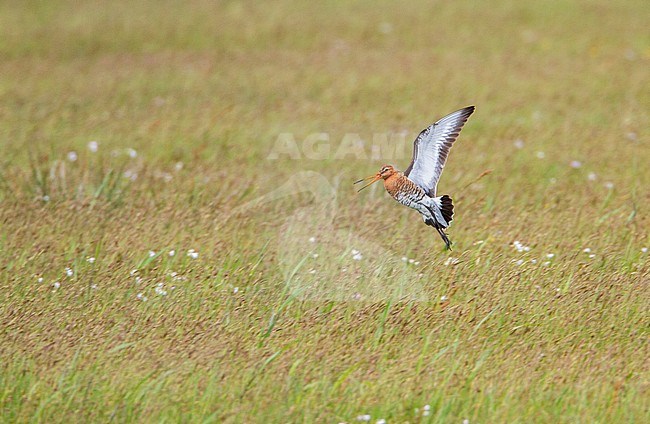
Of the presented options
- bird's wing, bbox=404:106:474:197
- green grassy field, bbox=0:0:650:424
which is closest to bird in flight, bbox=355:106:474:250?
bird's wing, bbox=404:106:474:197

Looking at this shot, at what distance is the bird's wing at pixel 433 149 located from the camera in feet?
16.0

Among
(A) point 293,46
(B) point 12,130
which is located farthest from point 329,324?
(A) point 293,46

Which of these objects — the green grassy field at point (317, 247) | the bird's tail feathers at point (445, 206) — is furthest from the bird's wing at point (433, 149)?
the green grassy field at point (317, 247)

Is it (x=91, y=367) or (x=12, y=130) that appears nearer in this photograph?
(x=91, y=367)

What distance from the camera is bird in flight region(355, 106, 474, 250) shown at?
4.83m

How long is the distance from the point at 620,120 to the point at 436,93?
2.30m

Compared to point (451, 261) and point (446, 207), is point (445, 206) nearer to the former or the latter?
point (446, 207)

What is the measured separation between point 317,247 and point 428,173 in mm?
1293

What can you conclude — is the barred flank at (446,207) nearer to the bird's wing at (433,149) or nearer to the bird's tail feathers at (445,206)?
the bird's tail feathers at (445,206)

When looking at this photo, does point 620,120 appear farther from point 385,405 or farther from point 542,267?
point 385,405

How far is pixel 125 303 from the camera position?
519cm

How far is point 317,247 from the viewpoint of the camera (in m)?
6.00

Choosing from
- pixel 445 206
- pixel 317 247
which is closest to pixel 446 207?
pixel 445 206

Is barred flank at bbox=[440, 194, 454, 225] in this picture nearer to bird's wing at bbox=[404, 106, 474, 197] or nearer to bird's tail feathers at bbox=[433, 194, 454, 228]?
bird's tail feathers at bbox=[433, 194, 454, 228]
